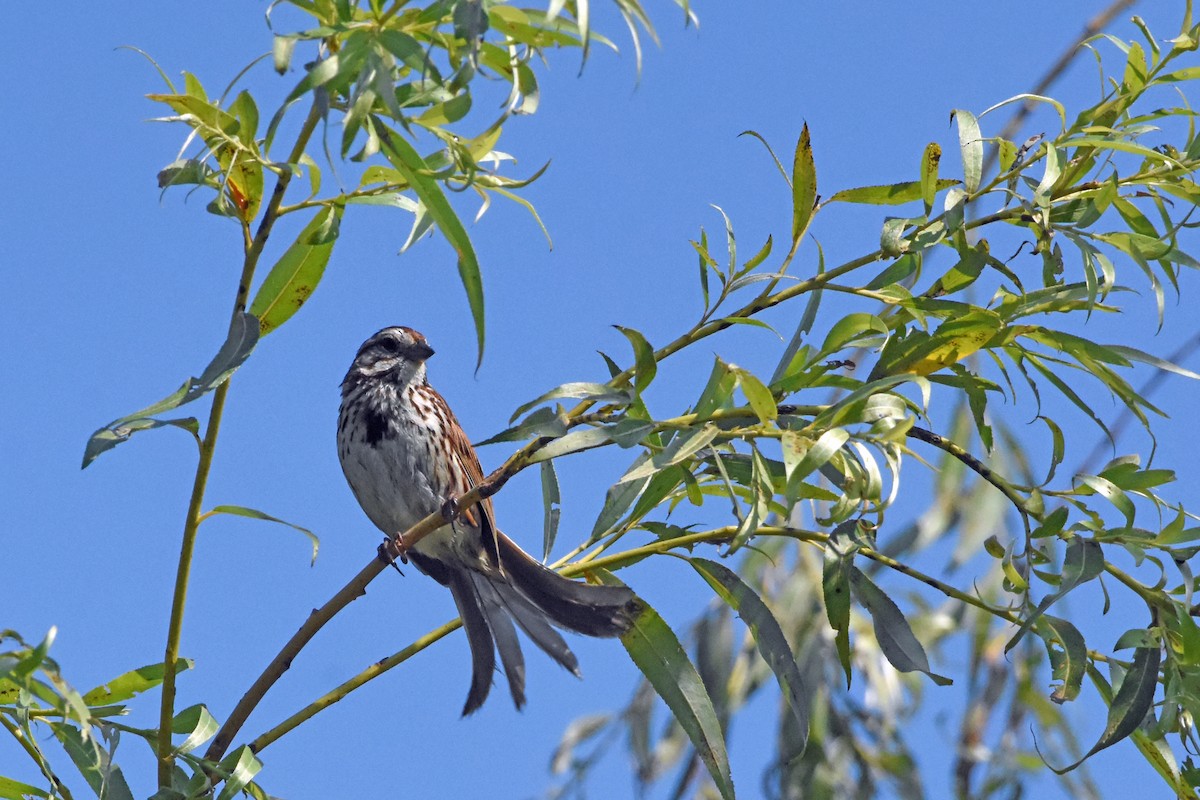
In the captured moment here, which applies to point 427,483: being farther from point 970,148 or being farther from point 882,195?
point 970,148

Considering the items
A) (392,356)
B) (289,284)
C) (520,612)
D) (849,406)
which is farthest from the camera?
(392,356)

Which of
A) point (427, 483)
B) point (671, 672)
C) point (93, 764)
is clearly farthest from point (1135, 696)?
point (427, 483)

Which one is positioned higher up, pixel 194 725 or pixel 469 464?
pixel 469 464

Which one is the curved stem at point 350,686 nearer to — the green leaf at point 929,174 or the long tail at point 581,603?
the long tail at point 581,603

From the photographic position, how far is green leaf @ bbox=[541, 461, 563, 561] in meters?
2.33

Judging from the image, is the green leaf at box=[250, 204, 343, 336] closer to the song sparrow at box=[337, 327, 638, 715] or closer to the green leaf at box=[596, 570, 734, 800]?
the green leaf at box=[596, 570, 734, 800]

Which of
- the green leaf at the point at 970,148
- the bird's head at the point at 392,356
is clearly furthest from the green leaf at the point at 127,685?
the bird's head at the point at 392,356

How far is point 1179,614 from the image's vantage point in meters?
1.95

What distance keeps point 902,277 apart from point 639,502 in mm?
532

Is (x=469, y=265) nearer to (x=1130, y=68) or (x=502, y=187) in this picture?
(x=502, y=187)

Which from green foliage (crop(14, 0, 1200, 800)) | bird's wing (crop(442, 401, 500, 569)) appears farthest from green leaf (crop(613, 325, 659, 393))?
bird's wing (crop(442, 401, 500, 569))

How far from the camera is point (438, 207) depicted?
5.80ft

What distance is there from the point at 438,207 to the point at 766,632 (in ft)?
2.71

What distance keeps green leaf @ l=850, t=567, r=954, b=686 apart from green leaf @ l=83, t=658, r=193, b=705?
3.31ft
